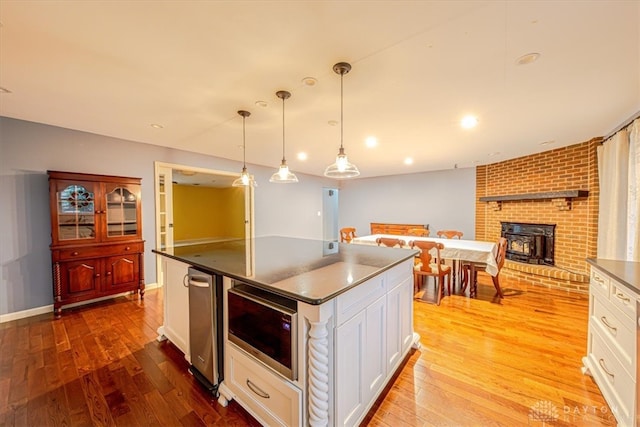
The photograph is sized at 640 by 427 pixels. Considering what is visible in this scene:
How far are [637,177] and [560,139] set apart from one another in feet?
3.54

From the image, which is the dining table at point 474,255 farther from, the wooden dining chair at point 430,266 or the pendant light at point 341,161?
the pendant light at point 341,161

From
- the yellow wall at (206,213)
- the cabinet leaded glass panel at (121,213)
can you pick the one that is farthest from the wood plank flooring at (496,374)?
the yellow wall at (206,213)

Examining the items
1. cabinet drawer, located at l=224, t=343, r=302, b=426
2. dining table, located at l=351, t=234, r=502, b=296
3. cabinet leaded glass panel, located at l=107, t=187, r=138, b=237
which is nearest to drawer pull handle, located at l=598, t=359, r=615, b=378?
dining table, located at l=351, t=234, r=502, b=296

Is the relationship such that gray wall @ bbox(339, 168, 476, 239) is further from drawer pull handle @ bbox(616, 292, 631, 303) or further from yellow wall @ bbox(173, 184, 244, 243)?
drawer pull handle @ bbox(616, 292, 631, 303)

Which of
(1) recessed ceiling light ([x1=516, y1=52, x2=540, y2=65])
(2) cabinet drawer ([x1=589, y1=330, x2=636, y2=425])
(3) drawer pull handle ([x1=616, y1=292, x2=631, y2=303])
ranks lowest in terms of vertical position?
(2) cabinet drawer ([x1=589, y1=330, x2=636, y2=425])

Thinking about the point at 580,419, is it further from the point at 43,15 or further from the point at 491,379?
the point at 43,15

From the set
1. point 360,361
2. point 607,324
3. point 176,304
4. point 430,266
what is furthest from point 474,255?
point 176,304

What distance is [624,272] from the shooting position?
61.9 inches

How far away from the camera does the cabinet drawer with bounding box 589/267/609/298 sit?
1682 millimetres

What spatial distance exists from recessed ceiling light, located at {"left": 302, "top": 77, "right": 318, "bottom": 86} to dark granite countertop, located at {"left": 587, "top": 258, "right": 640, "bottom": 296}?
2.27 meters

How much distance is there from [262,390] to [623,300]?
2149 millimetres

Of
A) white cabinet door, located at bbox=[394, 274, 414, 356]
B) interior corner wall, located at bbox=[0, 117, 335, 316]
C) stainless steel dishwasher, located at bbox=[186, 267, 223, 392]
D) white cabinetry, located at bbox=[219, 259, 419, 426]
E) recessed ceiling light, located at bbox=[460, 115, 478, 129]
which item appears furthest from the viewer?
interior corner wall, located at bbox=[0, 117, 335, 316]

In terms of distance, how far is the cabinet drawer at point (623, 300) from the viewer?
1.36m

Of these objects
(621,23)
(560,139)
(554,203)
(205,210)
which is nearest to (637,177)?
(560,139)
